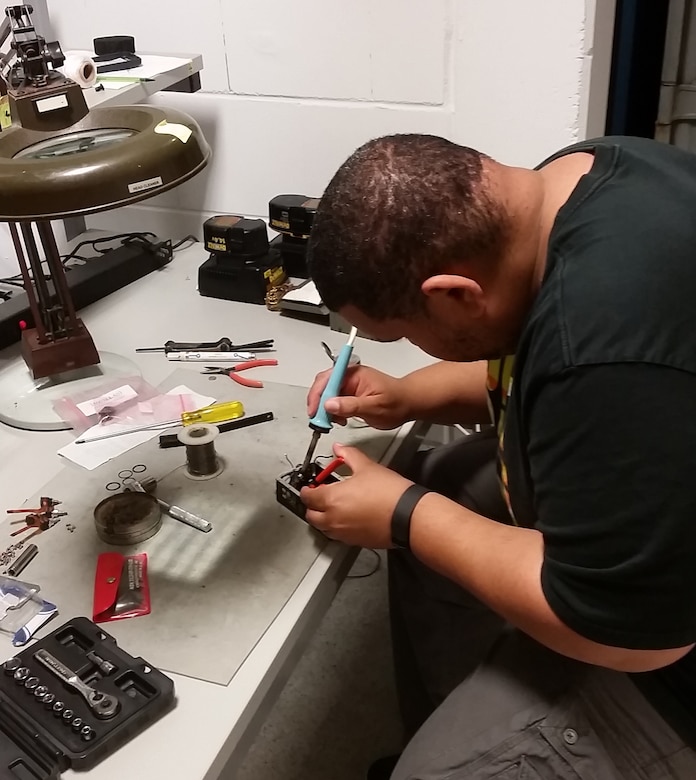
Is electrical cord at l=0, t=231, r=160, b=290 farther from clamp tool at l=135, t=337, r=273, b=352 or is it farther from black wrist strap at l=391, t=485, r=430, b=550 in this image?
black wrist strap at l=391, t=485, r=430, b=550

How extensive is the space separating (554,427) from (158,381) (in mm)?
745

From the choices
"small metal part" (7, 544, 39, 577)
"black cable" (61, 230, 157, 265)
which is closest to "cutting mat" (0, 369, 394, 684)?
"small metal part" (7, 544, 39, 577)

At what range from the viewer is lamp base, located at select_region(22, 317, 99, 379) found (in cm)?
127

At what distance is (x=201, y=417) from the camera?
1144 millimetres

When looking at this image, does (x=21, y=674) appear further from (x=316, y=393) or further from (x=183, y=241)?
(x=183, y=241)

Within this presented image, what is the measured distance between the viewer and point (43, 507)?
3.29 feet

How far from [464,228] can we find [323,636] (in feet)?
3.83

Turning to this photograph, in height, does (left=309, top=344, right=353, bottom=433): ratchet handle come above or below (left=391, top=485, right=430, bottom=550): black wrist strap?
above

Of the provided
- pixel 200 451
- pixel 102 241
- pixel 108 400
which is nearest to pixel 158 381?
pixel 108 400

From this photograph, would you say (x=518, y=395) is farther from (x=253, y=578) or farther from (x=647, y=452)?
(x=253, y=578)

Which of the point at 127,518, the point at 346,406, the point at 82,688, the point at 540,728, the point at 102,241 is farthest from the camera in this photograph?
the point at 102,241

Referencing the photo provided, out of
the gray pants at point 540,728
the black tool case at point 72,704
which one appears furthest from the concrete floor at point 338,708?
the black tool case at point 72,704

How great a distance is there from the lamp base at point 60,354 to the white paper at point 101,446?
6.7 inches

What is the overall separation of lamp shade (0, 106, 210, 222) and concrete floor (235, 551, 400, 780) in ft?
3.07
